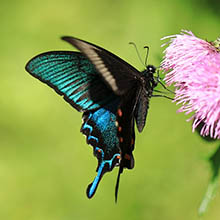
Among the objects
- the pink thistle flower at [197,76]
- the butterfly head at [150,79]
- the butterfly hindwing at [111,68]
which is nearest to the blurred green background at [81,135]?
the butterfly head at [150,79]

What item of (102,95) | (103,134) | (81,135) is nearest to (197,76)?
(102,95)

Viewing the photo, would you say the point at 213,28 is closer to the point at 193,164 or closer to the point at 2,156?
the point at 193,164

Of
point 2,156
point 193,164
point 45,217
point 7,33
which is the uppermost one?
point 7,33

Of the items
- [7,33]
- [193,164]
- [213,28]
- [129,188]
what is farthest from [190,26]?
[7,33]

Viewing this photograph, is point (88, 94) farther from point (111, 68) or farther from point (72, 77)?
point (111, 68)

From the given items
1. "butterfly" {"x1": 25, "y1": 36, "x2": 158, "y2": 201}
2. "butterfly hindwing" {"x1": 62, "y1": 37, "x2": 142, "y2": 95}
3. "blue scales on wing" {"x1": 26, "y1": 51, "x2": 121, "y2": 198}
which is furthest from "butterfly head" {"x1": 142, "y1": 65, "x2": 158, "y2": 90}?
"blue scales on wing" {"x1": 26, "y1": 51, "x2": 121, "y2": 198}

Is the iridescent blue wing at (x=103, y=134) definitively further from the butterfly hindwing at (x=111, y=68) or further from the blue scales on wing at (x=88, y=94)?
the butterfly hindwing at (x=111, y=68)
